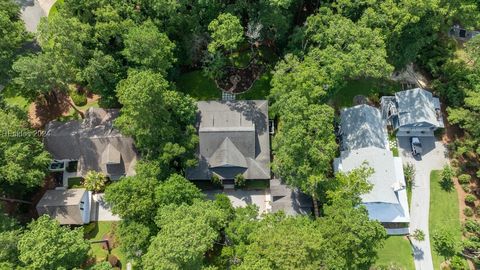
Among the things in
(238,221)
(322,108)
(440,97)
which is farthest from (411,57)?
(238,221)

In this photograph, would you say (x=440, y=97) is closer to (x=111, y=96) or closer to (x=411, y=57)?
(x=411, y=57)

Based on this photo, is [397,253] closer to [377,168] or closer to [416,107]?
[377,168]

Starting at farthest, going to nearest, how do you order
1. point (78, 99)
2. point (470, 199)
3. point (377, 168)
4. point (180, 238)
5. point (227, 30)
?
point (78, 99), point (470, 199), point (377, 168), point (227, 30), point (180, 238)

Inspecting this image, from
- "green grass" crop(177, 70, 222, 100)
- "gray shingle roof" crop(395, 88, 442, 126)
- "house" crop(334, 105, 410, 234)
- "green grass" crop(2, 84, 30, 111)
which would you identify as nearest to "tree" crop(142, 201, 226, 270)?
"house" crop(334, 105, 410, 234)

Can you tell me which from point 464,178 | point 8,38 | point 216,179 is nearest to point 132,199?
point 216,179

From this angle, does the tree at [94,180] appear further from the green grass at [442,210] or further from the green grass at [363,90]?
the green grass at [442,210]

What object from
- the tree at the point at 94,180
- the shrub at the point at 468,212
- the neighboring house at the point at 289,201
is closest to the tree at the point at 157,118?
the tree at the point at 94,180

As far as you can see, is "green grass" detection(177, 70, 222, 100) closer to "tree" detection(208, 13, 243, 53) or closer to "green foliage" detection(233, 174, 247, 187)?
"tree" detection(208, 13, 243, 53)
